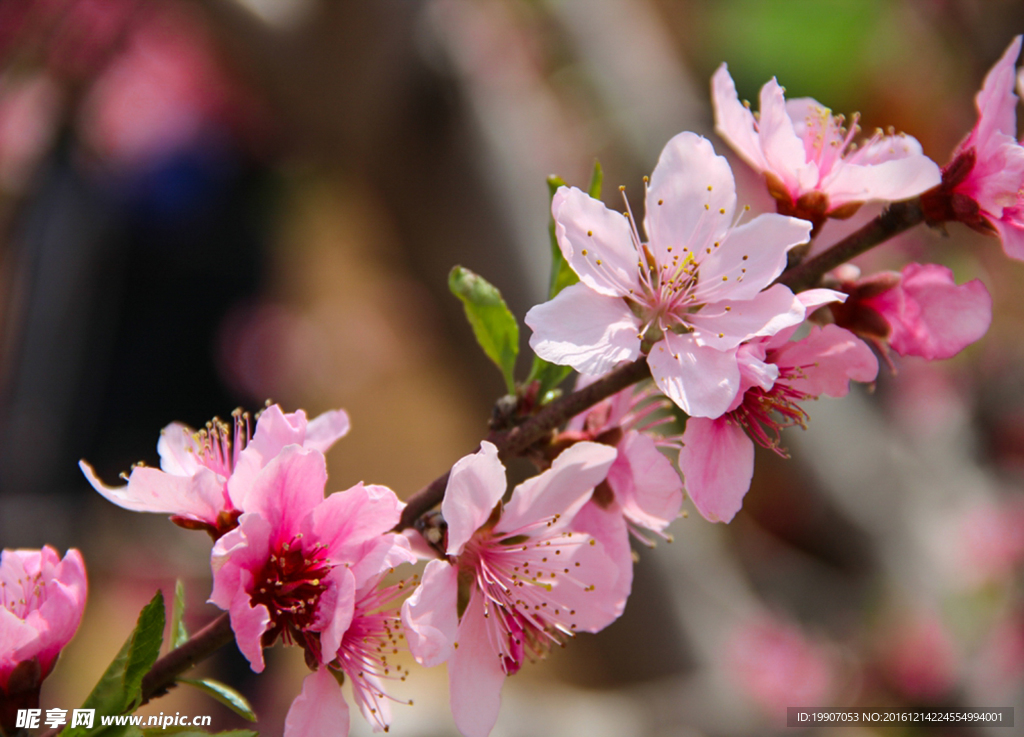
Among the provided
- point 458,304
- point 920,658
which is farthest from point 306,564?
point 920,658

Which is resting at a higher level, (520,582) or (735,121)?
(735,121)

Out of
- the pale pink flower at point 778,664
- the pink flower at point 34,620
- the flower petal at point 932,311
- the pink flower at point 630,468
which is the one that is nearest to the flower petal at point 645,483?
the pink flower at point 630,468

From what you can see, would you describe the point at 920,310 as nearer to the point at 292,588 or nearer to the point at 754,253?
the point at 754,253

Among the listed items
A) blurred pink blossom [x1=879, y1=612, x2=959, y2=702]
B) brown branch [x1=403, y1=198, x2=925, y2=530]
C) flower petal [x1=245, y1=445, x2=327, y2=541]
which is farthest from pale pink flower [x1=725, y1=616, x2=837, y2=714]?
flower petal [x1=245, y1=445, x2=327, y2=541]

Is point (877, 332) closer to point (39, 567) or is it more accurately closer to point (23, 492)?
point (39, 567)

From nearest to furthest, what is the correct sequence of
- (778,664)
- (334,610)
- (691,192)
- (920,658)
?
(334,610), (691,192), (920,658), (778,664)

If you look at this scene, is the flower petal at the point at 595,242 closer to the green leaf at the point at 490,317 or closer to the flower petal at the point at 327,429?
the green leaf at the point at 490,317

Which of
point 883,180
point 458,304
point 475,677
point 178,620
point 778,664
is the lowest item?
point 778,664

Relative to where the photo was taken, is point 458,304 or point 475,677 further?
point 458,304

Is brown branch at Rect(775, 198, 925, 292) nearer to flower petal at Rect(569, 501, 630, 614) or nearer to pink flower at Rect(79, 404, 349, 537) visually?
flower petal at Rect(569, 501, 630, 614)
